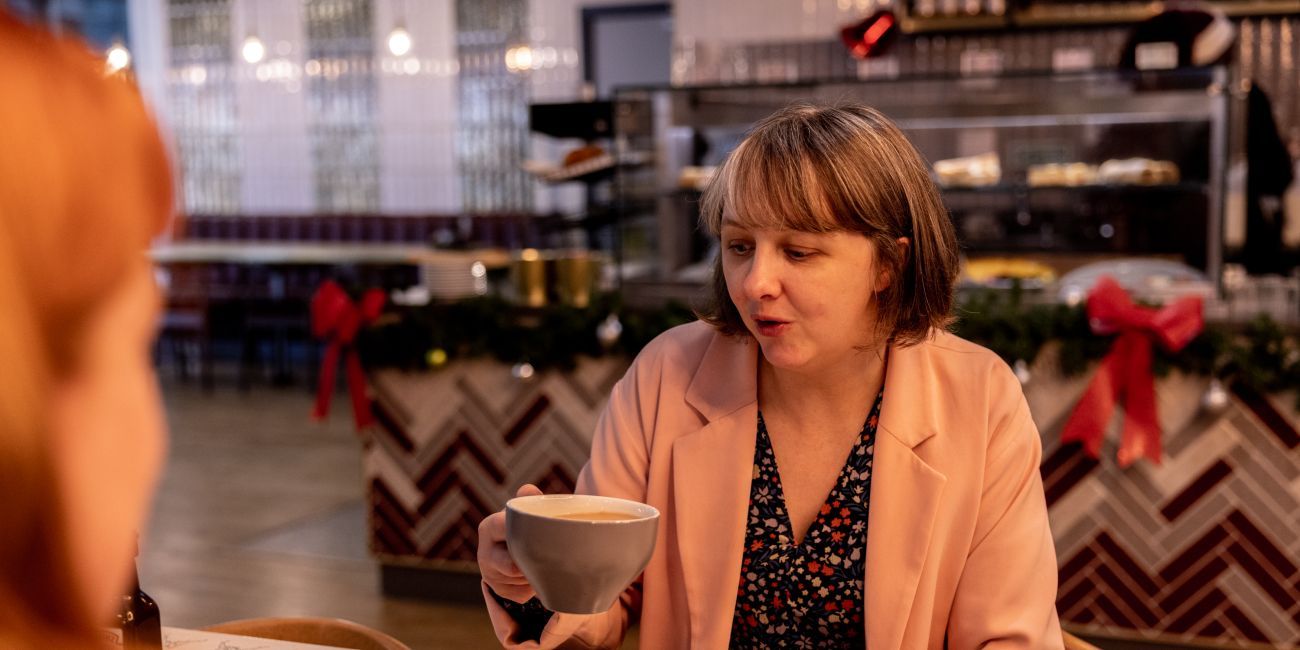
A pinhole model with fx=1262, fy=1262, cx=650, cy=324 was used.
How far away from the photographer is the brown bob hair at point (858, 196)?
159cm

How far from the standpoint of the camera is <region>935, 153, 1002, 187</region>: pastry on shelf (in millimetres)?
5066

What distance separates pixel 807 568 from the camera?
1.69 meters

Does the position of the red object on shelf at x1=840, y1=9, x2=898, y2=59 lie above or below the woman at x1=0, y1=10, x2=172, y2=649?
above

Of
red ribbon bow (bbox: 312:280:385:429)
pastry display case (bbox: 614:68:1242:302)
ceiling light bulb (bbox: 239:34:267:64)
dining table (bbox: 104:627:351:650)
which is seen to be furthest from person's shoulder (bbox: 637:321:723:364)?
ceiling light bulb (bbox: 239:34:267:64)

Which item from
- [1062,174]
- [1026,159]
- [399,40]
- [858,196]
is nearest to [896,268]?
[858,196]

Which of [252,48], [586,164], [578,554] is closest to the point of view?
[578,554]

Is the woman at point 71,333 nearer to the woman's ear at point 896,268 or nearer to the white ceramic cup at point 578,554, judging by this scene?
the white ceramic cup at point 578,554

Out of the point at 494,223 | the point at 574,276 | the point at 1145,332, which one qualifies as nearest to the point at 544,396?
the point at 574,276

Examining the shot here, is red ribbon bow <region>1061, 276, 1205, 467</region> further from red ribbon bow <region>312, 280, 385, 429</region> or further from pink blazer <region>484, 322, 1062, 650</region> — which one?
red ribbon bow <region>312, 280, 385, 429</region>

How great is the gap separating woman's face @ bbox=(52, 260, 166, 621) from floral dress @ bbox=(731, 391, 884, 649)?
4.23ft

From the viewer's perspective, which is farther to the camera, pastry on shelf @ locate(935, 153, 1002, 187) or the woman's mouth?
pastry on shelf @ locate(935, 153, 1002, 187)

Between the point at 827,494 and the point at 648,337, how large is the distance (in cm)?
247

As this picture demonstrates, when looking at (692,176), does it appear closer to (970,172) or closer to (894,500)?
(970,172)

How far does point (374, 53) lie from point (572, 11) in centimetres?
207
